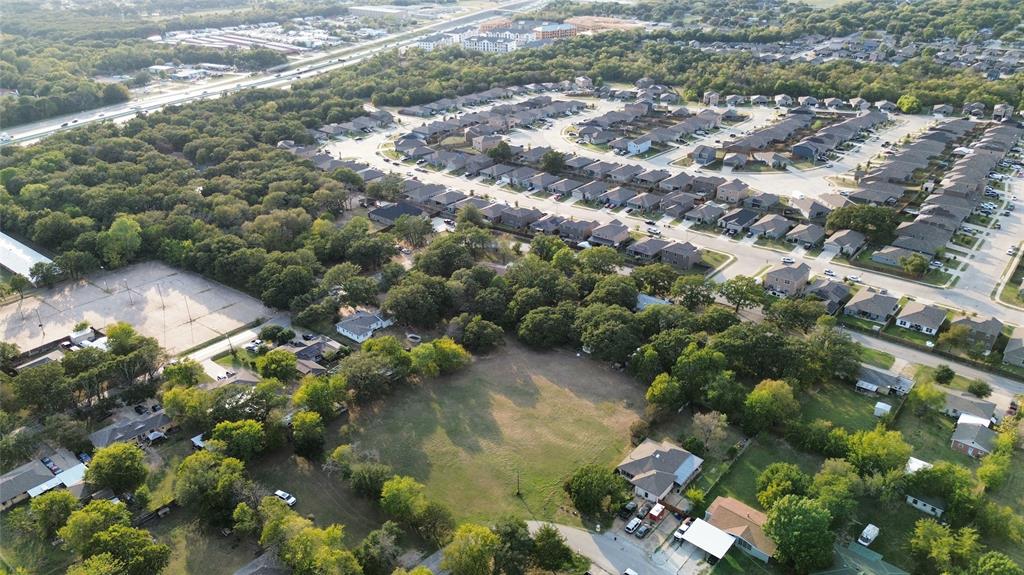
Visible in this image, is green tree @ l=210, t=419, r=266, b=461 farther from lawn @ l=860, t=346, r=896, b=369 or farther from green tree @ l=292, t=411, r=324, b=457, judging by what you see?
lawn @ l=860, t=346, r=896, b=369

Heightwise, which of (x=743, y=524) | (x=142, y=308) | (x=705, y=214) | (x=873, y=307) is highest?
(x=873, y=307)

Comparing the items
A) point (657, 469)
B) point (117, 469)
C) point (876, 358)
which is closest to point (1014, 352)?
point (876, 358)

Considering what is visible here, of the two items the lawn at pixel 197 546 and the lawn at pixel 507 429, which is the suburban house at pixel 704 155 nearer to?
the lawn at pixel 507 429

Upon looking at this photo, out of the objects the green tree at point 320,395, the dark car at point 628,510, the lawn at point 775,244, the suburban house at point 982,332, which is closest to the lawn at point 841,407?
the suburban house at point 982,332

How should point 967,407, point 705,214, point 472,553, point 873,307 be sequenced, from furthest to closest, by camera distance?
point 705,214 → point 873,307 → point 967,407 → point 472,553

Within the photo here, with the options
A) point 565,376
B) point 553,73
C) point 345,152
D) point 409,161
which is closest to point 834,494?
point 565,376

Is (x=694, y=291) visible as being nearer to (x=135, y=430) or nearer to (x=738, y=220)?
(x=738, y=220)

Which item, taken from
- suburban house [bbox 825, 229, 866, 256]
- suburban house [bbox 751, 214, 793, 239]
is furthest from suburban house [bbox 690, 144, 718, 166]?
suburban house [bbox 825, 229, 866, 256]

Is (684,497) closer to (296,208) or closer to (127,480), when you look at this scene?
(127,480)
